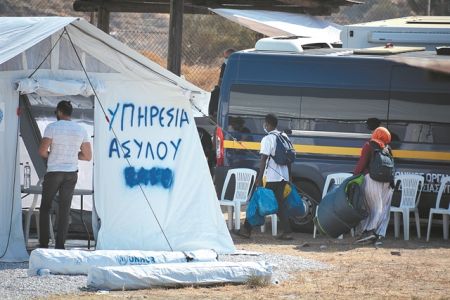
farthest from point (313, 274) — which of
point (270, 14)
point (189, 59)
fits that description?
point (189, 59)

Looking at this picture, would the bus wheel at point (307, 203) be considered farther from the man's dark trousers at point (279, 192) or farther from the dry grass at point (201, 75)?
the dry grass at point (201, 75)

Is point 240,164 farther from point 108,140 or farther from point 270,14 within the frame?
point 270,14

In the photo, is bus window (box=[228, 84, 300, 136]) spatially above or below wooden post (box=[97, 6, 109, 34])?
below

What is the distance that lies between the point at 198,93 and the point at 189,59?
19.8 metres

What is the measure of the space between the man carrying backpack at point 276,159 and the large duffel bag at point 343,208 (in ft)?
2.09

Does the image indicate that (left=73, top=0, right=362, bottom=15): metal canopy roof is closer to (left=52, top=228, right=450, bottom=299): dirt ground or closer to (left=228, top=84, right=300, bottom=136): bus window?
(left=228, top=84, right=300, bottom=136): bus window

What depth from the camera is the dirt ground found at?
1013cm

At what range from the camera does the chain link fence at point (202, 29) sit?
29875 millimetres

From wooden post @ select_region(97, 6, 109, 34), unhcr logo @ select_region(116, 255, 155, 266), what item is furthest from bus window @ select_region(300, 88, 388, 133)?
wooden post @ select_region(97, 6, 109, 34)

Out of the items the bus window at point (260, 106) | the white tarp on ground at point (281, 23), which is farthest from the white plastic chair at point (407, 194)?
the white tarp on ground at point (281, 23)

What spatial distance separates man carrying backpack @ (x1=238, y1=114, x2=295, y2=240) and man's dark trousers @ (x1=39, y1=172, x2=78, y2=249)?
318 centimetres

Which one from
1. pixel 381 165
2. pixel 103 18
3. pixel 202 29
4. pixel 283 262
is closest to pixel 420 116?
pixel 381 165

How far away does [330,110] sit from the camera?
15.0m

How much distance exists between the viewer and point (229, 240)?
501 inches
